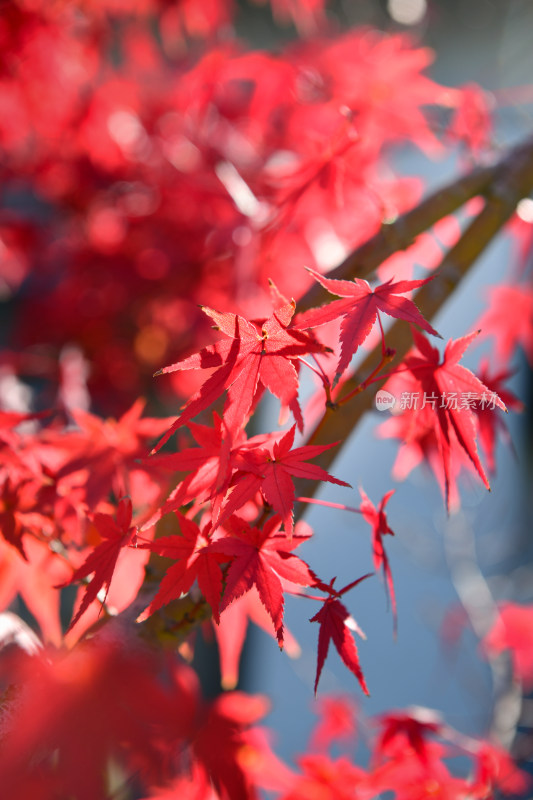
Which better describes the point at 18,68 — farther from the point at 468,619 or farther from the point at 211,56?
the point at 468,619

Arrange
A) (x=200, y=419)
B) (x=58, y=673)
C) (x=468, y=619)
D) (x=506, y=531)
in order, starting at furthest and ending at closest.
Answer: (x=506, y=531) → (x=468, y=619) → (x=200, y=419) → (x=58, y=673)

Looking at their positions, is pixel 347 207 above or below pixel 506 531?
above

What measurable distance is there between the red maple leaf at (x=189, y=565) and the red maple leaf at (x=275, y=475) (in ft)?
0.19

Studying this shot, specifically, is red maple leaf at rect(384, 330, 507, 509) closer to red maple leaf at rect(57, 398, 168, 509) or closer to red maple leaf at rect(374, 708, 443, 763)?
red maple leaf at rect(57, 398, 168, 509)

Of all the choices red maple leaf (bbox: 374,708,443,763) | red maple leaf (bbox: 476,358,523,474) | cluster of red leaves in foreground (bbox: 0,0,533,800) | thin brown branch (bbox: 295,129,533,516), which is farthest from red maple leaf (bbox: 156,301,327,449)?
red maple leaf (bbox: 374,708,443,763)

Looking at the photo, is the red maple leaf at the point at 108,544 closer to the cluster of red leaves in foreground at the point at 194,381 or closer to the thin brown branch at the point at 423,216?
the cluster of red leaves in foreground at the point at 194,381

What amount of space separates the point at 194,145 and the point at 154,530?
3.15ft

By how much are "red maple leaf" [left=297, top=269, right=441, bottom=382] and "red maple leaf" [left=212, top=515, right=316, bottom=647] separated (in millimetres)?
162

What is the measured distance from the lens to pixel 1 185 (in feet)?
4.98

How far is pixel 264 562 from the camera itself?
0.46m

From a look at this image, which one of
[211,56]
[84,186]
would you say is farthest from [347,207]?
[84,186]

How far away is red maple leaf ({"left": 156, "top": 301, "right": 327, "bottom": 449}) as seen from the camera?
1.35 ft

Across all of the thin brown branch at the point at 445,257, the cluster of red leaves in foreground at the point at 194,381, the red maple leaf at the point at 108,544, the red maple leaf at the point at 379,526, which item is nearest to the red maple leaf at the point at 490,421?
the cluster of red leaves in foreground at the point at 194,381

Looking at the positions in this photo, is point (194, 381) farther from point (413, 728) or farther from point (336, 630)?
point (336, 630)
